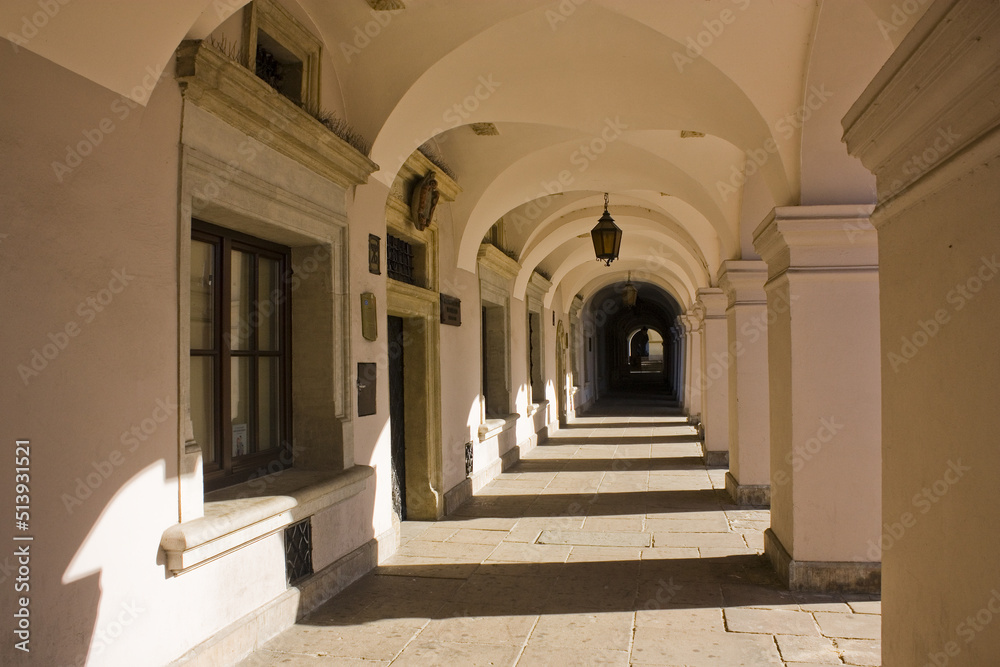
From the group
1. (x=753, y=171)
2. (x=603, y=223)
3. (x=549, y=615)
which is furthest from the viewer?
(x=603, y=223)

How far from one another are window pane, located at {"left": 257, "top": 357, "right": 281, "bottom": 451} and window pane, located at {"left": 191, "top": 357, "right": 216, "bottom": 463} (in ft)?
1.99

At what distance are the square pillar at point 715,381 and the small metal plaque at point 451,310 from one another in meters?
4.29

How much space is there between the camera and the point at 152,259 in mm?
3352

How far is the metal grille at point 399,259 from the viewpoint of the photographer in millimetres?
6960

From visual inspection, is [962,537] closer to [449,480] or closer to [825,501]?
[825,501]

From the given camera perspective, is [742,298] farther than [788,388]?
Yes

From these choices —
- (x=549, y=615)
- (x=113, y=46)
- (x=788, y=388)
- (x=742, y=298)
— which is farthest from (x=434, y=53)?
(x=742, y=298)

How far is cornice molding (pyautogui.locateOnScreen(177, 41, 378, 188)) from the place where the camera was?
3.54 m

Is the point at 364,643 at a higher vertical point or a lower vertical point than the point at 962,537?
lower

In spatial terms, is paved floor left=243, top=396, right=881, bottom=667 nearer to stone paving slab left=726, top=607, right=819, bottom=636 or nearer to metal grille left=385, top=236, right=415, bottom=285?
stone paving slab left=726, top=607, right=819, bottom=636

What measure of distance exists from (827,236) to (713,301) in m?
6.46

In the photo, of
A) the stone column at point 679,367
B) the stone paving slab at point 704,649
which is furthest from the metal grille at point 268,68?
the stone column at point 679,367

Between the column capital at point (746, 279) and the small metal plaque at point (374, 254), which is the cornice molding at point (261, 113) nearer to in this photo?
the small metal plaque at point (374, 254)

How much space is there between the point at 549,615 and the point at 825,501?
201cm
